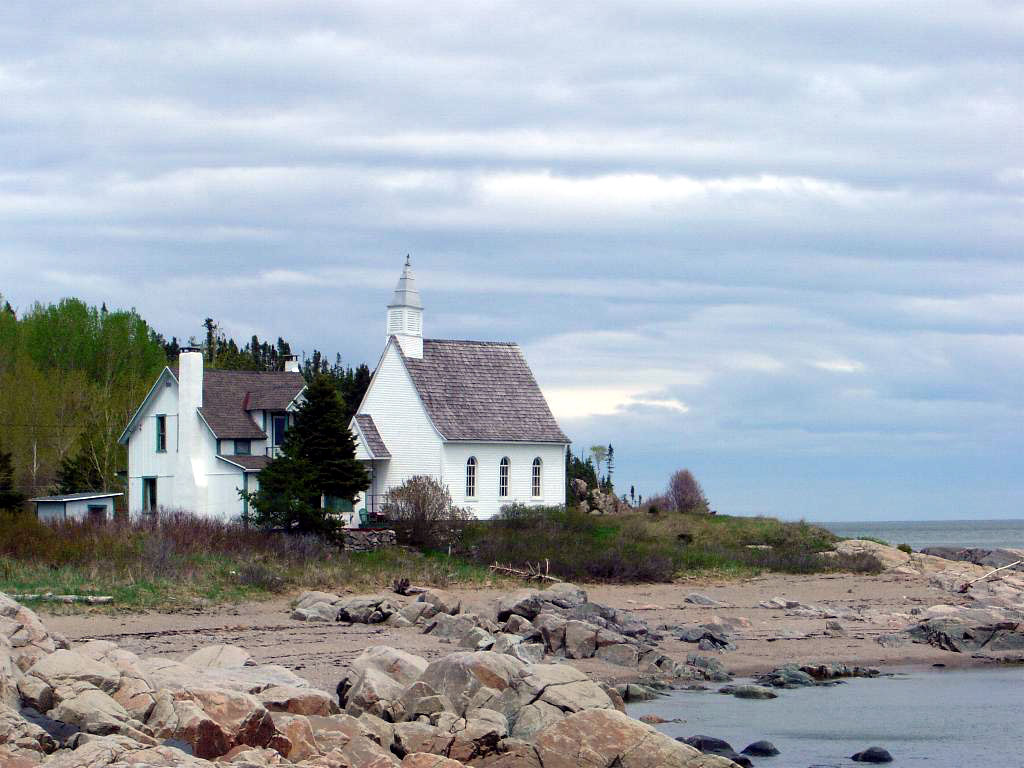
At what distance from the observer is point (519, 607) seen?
1134 inches

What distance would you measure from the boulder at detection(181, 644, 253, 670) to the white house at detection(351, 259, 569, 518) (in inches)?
1052

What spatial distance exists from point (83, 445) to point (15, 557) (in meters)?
25.8

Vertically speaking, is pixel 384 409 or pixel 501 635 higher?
pixel 384 409

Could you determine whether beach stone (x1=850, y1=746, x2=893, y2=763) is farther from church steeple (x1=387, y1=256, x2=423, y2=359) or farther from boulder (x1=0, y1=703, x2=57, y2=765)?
church steeple (x1=387, y1=256, x2=423, y2=359)

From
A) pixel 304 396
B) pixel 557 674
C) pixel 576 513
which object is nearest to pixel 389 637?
pixel 557 674

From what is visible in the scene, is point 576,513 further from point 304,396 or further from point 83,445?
point 83,445

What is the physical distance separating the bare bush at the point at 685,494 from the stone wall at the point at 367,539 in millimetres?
20182

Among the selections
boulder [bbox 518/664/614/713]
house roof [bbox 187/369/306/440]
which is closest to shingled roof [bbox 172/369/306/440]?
house roof [bbox 187/369/306/440]

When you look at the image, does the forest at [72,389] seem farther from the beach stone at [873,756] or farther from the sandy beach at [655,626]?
the beach stone at [873,756]

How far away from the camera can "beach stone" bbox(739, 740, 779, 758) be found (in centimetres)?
1997

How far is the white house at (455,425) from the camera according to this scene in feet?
159

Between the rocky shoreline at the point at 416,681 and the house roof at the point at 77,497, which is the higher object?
the house roof at the point at 77,497

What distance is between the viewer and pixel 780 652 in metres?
29.6

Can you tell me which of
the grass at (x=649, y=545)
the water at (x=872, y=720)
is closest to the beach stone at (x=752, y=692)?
the water at (x=872, y=720)
